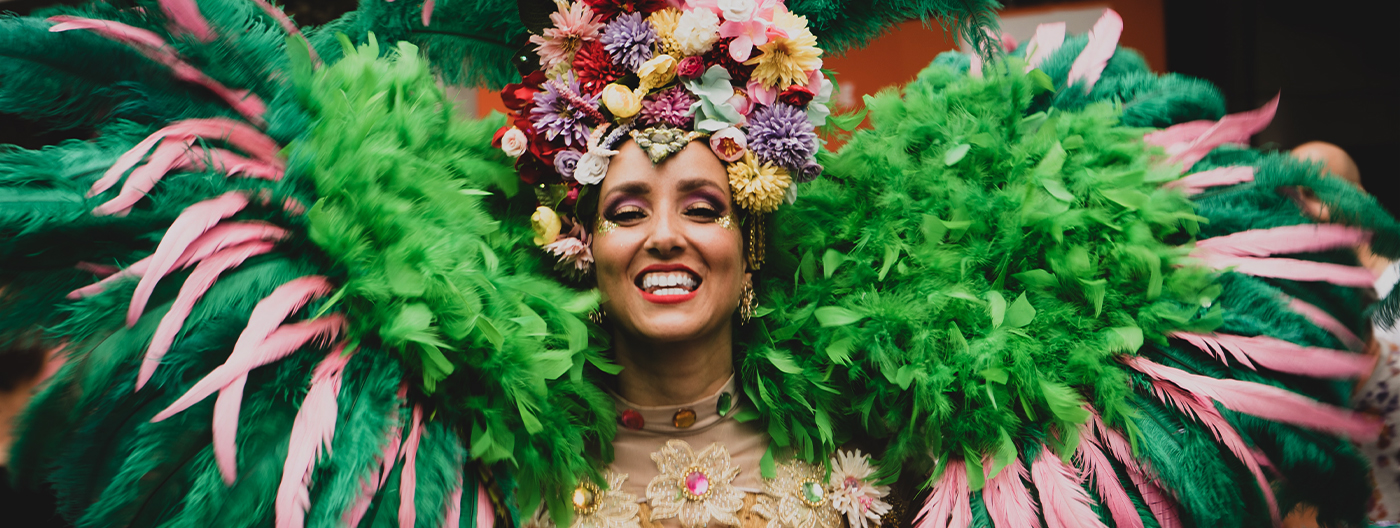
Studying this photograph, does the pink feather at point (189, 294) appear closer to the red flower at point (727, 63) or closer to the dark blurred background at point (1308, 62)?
the red flower at point (727, 63)

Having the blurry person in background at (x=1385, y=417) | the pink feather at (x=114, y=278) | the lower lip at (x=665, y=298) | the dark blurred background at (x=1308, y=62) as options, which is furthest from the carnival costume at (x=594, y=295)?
the dark blurred background at (x=1308, y=62)

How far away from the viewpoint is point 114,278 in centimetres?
134

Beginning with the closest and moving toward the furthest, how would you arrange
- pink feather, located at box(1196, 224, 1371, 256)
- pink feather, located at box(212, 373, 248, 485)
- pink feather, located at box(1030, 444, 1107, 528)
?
pink feather, located at box(212, 373, 248, 485), pink feather, located at box(1030, 444, 1107, 528), pink feather, located at box(1196, 224, 1371, 256)

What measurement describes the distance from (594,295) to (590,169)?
0.26m

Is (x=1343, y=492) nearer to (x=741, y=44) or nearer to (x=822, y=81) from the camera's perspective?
(x=822, y=81)

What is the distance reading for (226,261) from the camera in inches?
55.1

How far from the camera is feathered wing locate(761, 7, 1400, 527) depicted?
169 cm

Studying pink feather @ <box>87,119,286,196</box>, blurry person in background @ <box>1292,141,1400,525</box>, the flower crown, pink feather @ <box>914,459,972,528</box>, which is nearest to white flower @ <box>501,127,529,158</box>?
the flower crown

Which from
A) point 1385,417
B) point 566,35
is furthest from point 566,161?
point 1385,417

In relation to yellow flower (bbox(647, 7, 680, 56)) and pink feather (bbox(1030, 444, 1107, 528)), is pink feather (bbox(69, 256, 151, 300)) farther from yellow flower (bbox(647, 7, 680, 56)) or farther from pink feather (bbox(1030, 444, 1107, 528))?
pink feather (bbox(1030, 444, 1107, 528))

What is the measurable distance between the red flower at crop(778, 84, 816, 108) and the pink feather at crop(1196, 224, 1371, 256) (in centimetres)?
85

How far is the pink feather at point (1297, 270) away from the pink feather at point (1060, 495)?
516 mm

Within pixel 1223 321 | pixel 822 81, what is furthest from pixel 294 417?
pixel 1223 321

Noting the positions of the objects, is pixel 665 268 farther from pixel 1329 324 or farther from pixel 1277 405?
pixel 1329 324
